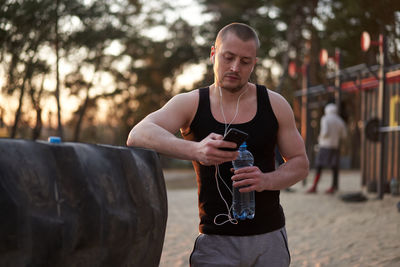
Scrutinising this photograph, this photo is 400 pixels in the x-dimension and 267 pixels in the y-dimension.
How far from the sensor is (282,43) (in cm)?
3434

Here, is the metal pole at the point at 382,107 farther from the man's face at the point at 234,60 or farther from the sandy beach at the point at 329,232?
the man's face at the point at 234,60

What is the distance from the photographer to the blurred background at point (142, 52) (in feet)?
77.4

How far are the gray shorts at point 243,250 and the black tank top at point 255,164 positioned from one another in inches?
1.1

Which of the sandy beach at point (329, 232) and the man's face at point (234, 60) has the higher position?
the man's face at point (234, 60)

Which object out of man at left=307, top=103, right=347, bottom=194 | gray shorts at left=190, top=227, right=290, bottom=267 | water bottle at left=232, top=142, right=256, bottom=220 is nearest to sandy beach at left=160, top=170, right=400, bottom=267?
man at left=307, top=103, right=347, bottom=194

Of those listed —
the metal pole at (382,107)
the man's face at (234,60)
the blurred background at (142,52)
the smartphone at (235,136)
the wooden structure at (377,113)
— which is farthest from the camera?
the blurred background at (142,52)

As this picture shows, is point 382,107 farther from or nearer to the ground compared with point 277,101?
farther from the ground

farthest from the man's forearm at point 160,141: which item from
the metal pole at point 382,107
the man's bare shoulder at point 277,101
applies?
the metal pole at point 382,107

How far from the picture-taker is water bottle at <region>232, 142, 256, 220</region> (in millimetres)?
2355

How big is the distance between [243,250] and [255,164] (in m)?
0.36

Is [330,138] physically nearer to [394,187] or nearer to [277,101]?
[394,187]

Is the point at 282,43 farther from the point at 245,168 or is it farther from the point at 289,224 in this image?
the point at 245,168

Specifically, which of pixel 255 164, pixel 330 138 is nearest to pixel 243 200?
pixel 255 164

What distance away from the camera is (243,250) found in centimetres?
246
